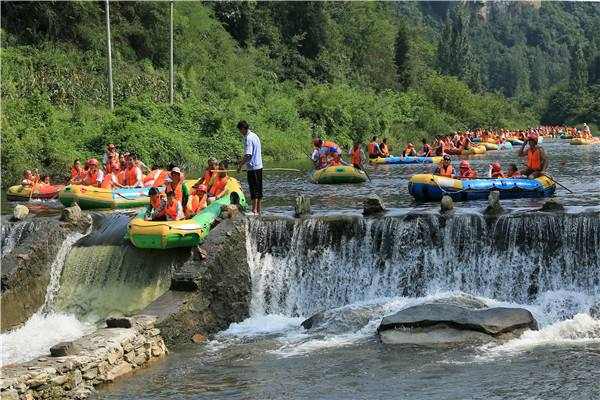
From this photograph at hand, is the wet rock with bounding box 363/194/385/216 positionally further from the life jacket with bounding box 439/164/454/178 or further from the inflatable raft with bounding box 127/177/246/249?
the life jacket with bounding box 439/164/454/178

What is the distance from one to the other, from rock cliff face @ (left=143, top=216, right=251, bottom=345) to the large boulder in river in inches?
109

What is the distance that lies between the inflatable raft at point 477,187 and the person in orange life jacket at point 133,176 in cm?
693

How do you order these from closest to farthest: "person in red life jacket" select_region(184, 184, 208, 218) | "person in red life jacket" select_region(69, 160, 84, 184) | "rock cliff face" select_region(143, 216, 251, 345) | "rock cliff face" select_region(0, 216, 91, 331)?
"rock cliff face" select_region(143, 216, 251, 345) < "rock cliff face" select_region(0, 216, 91, 331) < "person in red life jacket" select_region(184, 184, 208, 218) < "person in red life jacket" select_region(69, 160, 84, 184)

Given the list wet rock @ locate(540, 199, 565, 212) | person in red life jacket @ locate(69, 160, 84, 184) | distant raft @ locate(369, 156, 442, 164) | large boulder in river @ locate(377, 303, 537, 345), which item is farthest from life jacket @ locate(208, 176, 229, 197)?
distant raft @ locate(369, 156, 442, 164)

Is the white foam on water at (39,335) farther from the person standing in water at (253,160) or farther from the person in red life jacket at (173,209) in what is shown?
the person standing in water at (253,160)

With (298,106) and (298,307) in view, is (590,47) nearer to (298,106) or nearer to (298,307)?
(298,106)

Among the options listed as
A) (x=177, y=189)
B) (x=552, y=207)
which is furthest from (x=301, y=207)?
(x=552, y=207)

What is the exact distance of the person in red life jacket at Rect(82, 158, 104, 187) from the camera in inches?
825

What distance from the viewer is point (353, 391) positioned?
31.6 feet

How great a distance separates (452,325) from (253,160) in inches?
218

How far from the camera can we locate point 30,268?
14.8m

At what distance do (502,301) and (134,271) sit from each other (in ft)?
20.2

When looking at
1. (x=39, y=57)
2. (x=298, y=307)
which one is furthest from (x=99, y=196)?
(x=39, y=57)

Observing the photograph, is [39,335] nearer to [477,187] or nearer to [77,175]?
[77,175]
